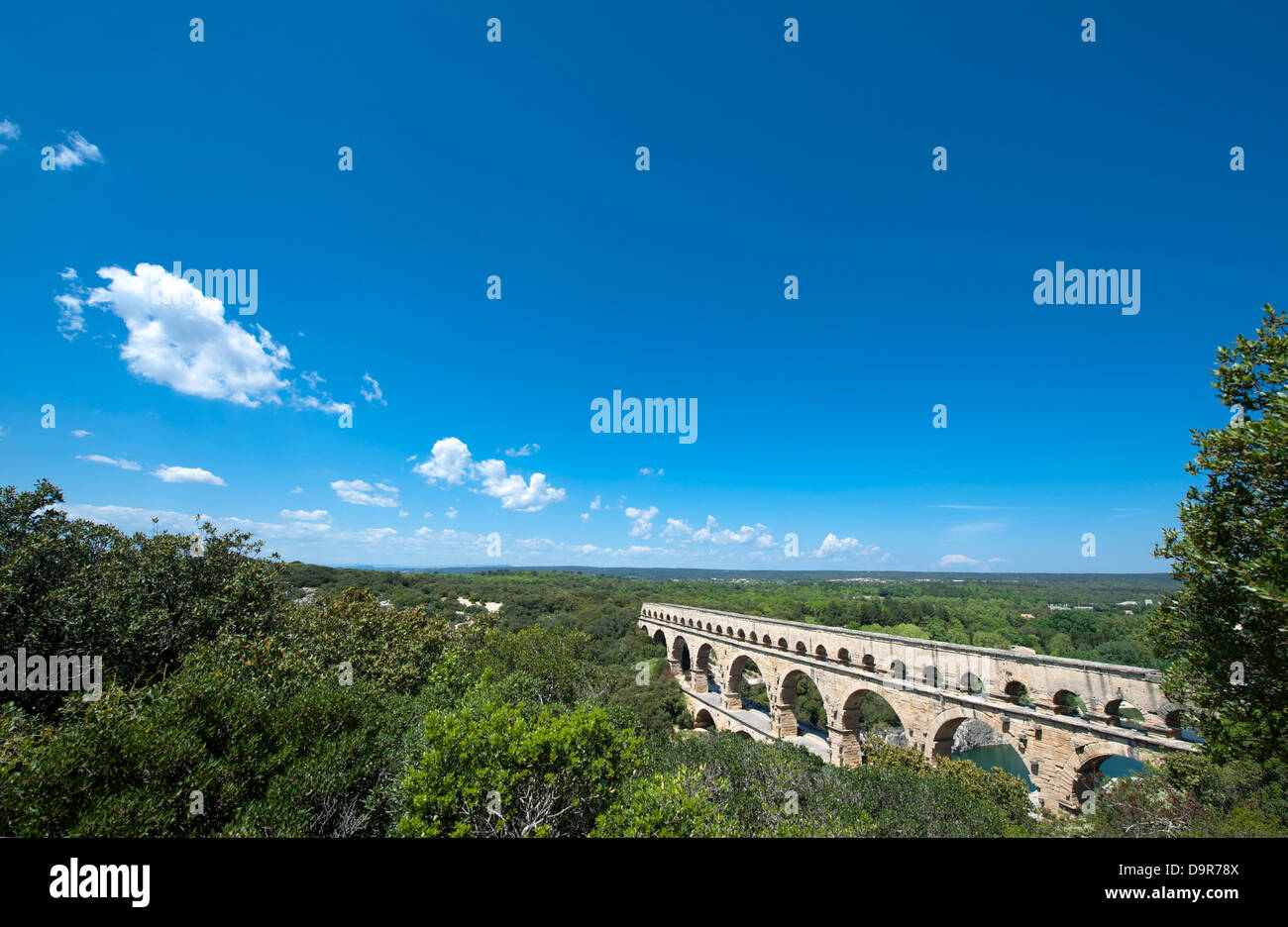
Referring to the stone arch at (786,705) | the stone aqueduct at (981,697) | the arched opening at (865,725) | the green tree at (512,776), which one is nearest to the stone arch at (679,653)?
the stone aqueduct at (981,697)

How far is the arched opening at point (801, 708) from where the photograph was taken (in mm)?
31516

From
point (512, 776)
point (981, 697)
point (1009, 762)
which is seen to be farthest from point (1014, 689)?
point (1009, 762)

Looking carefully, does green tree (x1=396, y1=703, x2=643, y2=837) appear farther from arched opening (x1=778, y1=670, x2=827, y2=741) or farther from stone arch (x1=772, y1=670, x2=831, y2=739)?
stone arch (x1=772, y1=670, x2=831, y2=739)

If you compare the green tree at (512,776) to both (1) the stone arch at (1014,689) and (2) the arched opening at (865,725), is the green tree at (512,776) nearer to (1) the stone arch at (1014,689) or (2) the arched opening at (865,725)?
(1) the stone arch at (1014,689)

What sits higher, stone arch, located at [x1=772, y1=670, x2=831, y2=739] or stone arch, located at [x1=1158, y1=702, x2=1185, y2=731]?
stone arch, located at [x1=1158, y1=702, x2=1185, y2=731]

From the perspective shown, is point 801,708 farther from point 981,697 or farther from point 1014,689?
point 1014,689

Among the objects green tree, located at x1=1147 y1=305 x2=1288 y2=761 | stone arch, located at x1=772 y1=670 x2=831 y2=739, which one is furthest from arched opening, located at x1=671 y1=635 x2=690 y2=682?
green tree, located at x1=1147 y1=305 x2=1288 y2=761

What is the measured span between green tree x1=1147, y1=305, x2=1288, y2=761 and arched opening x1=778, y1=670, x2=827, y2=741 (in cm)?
2053

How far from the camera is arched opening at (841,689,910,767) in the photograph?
26.6 metres

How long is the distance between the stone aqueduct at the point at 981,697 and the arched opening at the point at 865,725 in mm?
89

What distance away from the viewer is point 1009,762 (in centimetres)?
4081

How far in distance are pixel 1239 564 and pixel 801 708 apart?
3636 cm
